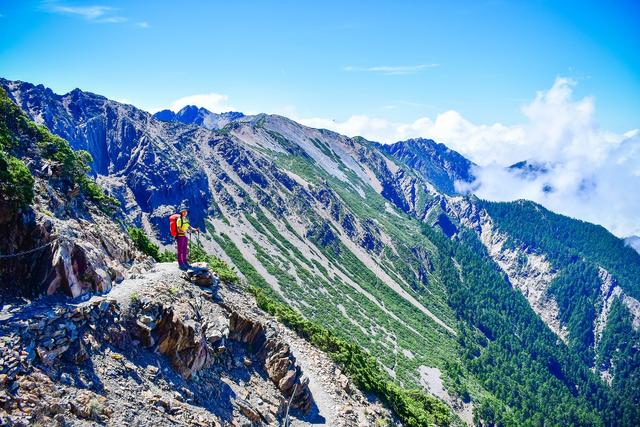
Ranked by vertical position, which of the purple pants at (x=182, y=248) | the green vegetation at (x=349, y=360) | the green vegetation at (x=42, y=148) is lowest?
the green vegetation at (x=349, y=360)

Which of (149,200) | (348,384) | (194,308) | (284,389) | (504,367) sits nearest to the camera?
Result: (194,308)

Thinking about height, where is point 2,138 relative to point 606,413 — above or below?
above

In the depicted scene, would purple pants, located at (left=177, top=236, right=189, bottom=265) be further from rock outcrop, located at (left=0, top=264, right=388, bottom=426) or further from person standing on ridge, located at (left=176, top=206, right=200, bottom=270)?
rock outcrop, located at (left=0, top=264, right=388, bottom=426)

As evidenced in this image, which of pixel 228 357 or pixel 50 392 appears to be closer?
pixel 50 392

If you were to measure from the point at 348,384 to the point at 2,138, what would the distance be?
30.5m

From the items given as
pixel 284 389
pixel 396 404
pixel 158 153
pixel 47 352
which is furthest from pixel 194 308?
pixel 158 153

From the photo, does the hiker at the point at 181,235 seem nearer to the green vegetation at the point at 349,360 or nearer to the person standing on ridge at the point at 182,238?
the person standing on ridge at the point at 182,238

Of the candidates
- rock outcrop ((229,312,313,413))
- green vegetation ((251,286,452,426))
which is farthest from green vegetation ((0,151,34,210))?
green vegetation ((251,286,452,426))

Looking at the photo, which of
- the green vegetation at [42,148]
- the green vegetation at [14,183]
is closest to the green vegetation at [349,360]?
the green vegetation at [42,148]

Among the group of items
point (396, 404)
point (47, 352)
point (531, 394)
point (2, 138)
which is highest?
point (2, 138)

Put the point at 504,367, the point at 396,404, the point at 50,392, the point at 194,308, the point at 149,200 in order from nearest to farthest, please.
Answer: the point at 50,392 < the point at 194,308 < the point at 396,404 < the point at 149,200 < the point at 504,367

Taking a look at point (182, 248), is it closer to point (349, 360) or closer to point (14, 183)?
point (14, 183)

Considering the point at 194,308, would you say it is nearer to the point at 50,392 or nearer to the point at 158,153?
the point at 50,392

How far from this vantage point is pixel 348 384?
114 ft
